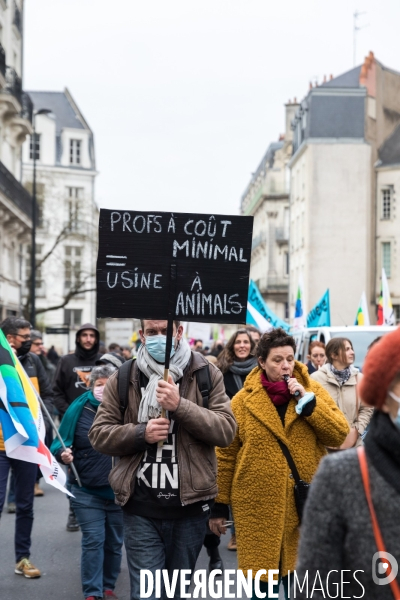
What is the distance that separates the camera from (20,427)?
628 cm

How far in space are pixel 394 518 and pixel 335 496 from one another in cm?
16

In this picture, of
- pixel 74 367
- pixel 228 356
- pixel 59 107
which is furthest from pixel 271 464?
pixel 59 107

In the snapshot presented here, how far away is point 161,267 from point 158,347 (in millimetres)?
404

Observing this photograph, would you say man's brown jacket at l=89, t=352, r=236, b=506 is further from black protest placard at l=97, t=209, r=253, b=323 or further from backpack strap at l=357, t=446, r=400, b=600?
backpack strap at l=357, t=446, r=400, b=600

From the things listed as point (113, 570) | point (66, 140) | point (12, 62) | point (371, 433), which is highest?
point (66, 140)

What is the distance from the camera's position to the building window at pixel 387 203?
48562 mm

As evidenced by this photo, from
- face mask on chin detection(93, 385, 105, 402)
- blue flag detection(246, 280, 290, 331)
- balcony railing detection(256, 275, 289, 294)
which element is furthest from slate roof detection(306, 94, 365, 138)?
face mask on chin detection(93, 385, 105, 402)

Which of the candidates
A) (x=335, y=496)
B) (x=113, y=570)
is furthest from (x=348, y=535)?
(x=113, y=570)

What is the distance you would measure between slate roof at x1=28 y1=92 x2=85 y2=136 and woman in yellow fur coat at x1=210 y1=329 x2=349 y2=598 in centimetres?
7070

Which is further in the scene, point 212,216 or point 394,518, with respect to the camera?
point 212,216

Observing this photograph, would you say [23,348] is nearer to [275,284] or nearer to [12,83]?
[12,83]

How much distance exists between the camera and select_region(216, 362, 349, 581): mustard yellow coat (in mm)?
4770

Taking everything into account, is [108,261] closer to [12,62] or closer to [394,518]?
[394,518]

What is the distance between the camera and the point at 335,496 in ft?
8.20
